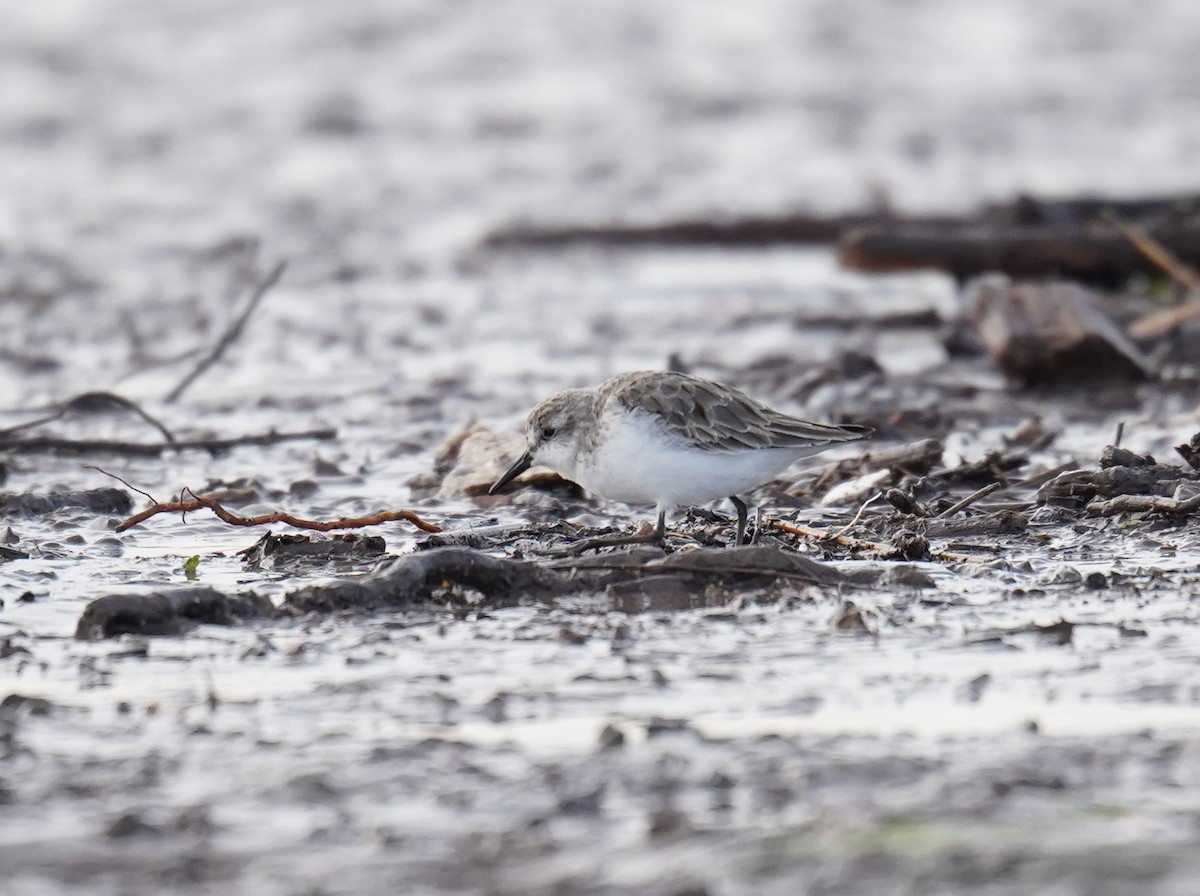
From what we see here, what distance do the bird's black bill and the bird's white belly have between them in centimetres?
50

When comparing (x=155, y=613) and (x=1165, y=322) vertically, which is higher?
(x=1165, y=322)

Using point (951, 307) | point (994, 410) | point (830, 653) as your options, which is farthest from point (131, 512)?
point (951, 307)

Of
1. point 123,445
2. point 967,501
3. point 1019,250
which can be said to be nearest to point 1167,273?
point 1019,250

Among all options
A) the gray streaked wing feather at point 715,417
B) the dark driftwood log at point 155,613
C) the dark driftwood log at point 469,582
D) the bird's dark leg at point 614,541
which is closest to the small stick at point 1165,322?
the gray streaked wing feather at point 715,417

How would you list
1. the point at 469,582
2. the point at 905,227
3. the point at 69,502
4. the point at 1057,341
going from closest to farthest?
1. the point at 469,582
2. the point at 69,502
3. the point at 1057,341
4. the point at 905,227

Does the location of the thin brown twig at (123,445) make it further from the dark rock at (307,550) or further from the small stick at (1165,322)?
the small stick at (1165,322)

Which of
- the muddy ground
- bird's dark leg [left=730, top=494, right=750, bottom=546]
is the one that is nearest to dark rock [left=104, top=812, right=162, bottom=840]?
the muddy ground

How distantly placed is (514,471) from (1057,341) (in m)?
3.15

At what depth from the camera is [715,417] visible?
5.52m

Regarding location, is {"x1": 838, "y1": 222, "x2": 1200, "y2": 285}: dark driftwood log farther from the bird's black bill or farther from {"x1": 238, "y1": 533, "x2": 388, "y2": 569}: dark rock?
{"x1": 238, "y1": 533, "x2": 388, "y2": 569}: dark rock

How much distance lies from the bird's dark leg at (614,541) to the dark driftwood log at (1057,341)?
133 inches

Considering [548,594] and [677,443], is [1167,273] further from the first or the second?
[548,594]

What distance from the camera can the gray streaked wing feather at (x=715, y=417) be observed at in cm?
546

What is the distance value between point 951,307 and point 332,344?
3537 mm
